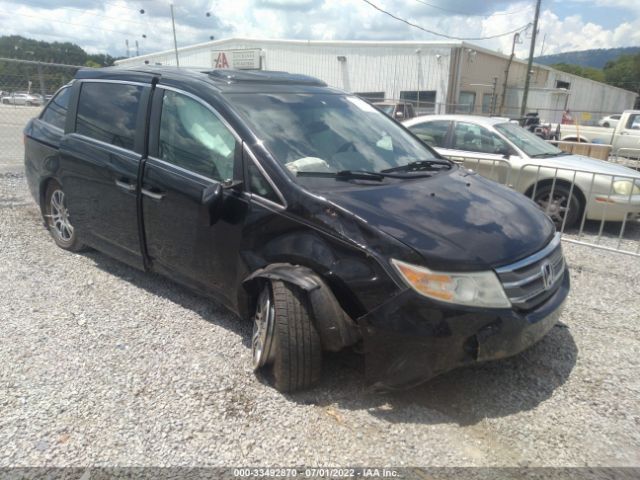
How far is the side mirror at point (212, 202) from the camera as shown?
3001 millimetres

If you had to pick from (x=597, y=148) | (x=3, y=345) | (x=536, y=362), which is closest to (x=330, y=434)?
(x=536, y=362)

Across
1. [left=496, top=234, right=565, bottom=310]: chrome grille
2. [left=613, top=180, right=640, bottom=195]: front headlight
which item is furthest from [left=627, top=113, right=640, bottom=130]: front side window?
[left=496, top=234, right=565, bottom=310]: chrome grille

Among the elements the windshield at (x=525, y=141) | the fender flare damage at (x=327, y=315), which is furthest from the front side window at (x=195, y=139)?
the windshield at (x=525, y=141)

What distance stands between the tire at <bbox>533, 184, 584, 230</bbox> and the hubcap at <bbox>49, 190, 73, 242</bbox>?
19.8ft

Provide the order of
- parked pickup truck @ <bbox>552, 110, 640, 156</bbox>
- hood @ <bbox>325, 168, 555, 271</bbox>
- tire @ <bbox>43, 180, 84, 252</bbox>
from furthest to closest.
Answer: parked pickup truck @ <bbox>552, 110, 640, 156</bbox>, tire @ <bbox>43, 180, 84, 252</bbox>, hood @ <bbox>325, 168, 555, 271</bbox>

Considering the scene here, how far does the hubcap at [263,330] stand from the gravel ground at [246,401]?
6.8 inches

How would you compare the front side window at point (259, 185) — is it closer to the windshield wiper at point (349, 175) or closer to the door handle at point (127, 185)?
the windshield wiper at point (349, 175)

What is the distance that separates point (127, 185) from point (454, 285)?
2.63 metres

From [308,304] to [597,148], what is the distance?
1168 cm

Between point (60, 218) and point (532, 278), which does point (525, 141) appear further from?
point (60, 218)

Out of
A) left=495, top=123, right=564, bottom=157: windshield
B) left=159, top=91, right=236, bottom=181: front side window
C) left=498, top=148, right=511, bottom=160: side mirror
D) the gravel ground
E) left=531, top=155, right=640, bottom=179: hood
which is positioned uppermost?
left=159, top=91, right=236, bottom=181: front side window

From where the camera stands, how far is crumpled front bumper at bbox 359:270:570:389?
2459mm

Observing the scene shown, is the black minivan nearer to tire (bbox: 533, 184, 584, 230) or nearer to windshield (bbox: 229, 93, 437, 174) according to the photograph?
windshield (bbox: 229, 93, 437, 174)

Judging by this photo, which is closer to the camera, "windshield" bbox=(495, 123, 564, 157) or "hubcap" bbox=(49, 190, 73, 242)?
"hubcap" bbox=(49, 190, 73, 242)
